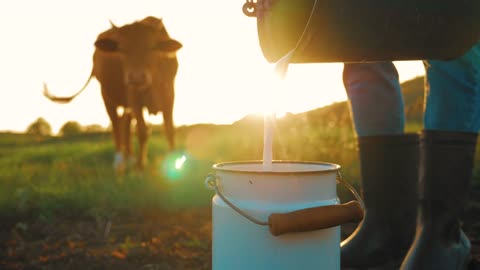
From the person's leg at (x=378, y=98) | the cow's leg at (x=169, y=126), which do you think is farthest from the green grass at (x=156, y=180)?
the person's leg at (x=378, y=98)

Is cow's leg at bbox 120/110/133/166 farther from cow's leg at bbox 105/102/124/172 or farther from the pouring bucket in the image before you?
the pouring bucket

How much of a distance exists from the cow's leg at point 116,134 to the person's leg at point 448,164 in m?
4.52

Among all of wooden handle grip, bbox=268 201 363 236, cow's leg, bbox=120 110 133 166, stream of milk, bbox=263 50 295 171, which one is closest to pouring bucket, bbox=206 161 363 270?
wooden handle grip, bbox=268 201 363 236

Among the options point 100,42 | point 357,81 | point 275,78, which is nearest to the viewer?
point 275,78

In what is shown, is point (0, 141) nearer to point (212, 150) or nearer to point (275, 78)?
point (212, 150)

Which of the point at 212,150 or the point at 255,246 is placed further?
the point at 212,150

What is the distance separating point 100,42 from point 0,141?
12483mm

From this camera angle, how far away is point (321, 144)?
4.99 meters

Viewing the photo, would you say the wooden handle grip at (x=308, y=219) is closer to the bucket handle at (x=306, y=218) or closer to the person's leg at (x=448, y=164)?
the bucket handle at (x=306, y=218)

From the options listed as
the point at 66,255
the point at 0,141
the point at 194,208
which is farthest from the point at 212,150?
the point at 0,141

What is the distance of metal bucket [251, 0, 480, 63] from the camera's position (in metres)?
1.46

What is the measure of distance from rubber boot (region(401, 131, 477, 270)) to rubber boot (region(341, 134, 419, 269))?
234mm

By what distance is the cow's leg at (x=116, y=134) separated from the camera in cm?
595

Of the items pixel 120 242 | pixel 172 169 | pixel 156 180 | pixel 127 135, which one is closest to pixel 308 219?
pixel 120 242
